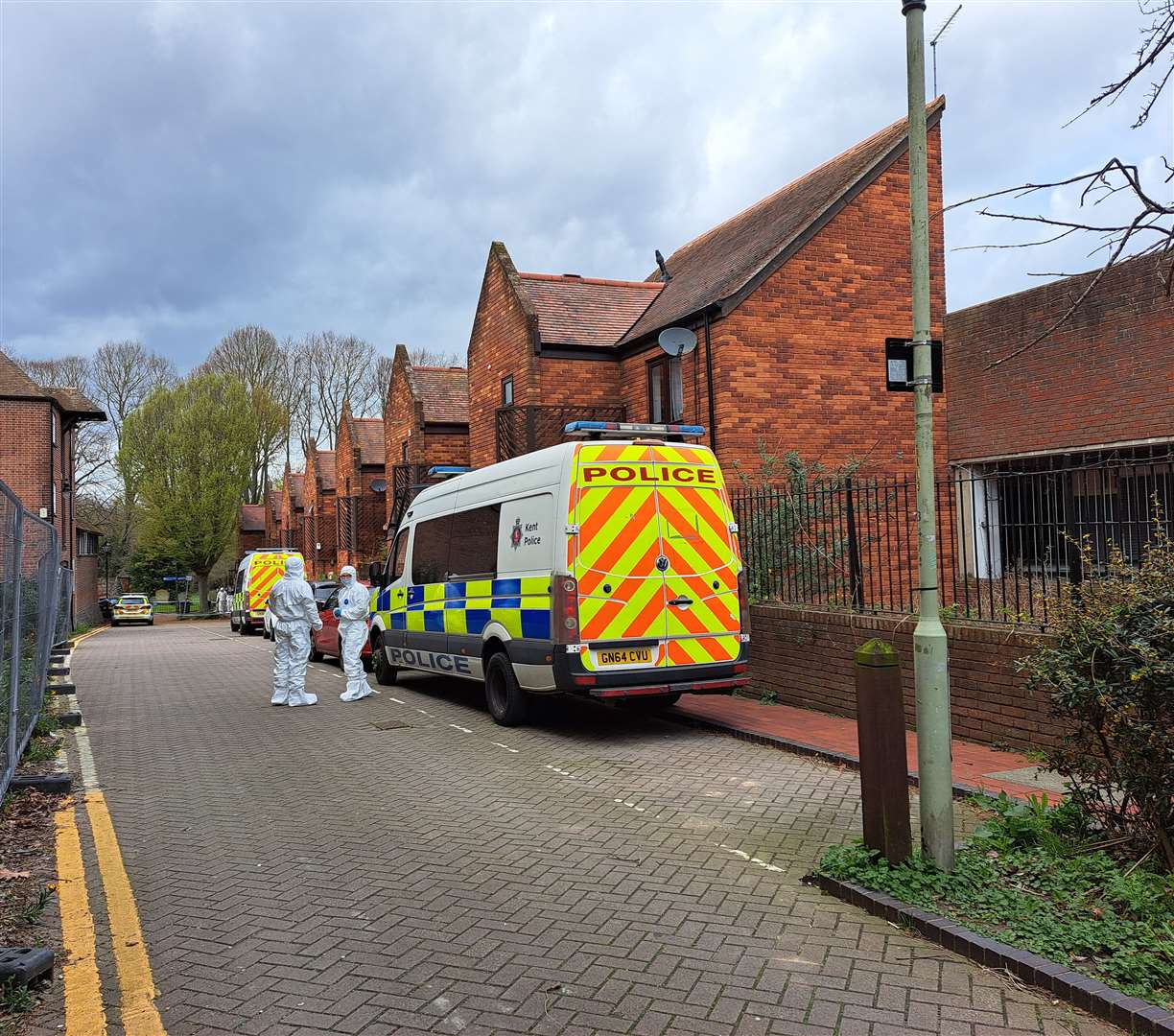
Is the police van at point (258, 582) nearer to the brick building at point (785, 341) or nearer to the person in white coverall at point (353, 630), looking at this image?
the brick building at point (785, 341)

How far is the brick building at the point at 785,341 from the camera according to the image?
1523 centimetres

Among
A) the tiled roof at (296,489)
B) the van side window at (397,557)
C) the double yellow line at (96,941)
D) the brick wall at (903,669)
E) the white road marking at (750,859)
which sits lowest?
the white road marking at (750,859)

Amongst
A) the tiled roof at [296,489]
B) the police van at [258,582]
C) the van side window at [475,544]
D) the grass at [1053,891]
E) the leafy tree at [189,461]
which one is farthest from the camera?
the tiled roof at [296,489]

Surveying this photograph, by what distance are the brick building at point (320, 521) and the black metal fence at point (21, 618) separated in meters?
30.5

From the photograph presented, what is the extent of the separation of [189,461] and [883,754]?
147 ft

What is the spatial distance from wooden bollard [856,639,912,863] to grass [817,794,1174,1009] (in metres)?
0.11

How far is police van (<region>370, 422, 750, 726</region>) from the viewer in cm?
863

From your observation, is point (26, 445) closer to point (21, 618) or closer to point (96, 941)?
point (21, 618)

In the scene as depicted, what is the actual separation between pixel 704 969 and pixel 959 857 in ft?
5.45

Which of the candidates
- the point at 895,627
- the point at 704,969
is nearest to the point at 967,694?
the point at 895,627

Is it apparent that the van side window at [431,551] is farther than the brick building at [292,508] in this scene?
No

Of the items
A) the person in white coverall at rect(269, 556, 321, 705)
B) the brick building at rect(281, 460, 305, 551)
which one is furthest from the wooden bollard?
the brick building at rect(281, 460, 305, 551)

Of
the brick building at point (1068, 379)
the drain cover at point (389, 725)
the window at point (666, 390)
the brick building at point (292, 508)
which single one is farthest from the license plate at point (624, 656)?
the brick building at point (292, 508)

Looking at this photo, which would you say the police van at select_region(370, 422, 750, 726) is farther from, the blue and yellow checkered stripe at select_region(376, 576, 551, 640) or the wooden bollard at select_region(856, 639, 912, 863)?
the wooden bollard at select_region(856, 639, 912, 863)
